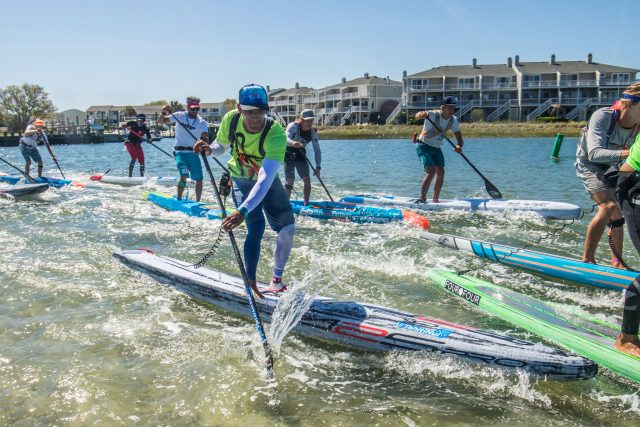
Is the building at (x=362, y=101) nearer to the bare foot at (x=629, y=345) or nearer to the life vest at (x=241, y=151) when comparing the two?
the life vest at (x=241, y=151)

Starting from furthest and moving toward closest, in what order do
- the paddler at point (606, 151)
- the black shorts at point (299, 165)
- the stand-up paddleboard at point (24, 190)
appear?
the stand-up paddleboard at point (24, 190) → the black shorts at point (299, 165) → the paddler at point (606, 151)

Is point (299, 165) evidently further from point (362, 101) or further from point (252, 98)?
point (362, 101)

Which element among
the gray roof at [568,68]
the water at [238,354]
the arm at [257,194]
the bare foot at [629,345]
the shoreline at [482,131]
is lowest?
the water at [238,354]

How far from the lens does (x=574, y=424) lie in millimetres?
3430

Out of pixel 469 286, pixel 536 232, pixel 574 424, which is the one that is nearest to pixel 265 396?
pixel 574 424

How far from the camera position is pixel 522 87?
73.2m

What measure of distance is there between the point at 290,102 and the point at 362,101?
2119cm

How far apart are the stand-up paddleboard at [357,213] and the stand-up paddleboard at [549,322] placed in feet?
13.0

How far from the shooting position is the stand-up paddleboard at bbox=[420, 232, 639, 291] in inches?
237

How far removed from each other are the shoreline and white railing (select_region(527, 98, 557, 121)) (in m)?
7.41

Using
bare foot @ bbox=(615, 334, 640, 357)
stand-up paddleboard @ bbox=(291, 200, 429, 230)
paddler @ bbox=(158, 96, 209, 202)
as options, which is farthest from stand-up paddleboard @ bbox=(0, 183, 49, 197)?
bare foot @ bbox=(615, 334, 640, 357)

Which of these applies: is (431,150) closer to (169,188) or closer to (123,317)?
(123,317)

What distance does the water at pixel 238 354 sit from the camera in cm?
362

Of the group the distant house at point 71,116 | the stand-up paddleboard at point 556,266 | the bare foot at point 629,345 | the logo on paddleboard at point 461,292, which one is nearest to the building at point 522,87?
the stand-up paddleboard at point 556,266
